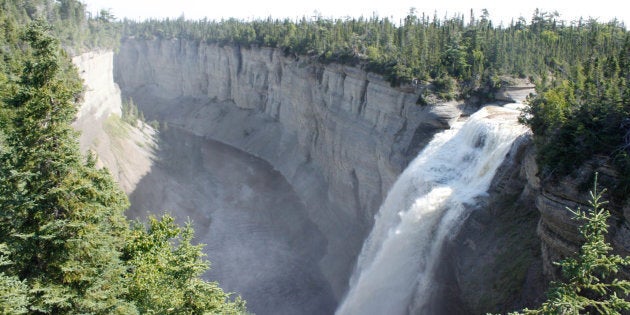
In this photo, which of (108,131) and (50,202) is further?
(108,131)

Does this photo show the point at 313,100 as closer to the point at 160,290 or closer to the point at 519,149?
the point at 519,149

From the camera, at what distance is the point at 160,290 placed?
15203 millimetres

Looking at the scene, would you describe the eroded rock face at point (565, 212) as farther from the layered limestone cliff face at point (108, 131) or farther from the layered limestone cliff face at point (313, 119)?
the layered limestone cliff face at point (108, 131)

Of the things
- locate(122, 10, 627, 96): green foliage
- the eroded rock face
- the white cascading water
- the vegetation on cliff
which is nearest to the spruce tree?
the vegetation on cliff

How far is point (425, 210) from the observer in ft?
83.8

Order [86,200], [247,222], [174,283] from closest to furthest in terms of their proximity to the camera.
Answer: [86,200]
[174,283]
[247,222]

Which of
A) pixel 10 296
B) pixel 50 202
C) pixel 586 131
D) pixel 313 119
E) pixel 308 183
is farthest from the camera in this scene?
pixel 313 119

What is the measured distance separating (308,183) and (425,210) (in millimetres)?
28415

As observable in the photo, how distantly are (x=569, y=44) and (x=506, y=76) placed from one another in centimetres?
1026

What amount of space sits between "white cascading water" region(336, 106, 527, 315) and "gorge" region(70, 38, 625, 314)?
2.81 feet

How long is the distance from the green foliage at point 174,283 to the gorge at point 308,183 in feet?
37.5

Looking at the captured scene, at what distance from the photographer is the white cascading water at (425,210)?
24516mm

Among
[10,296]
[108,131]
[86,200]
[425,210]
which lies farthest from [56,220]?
[108,131]

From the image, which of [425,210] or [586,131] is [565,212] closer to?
[586,131]
